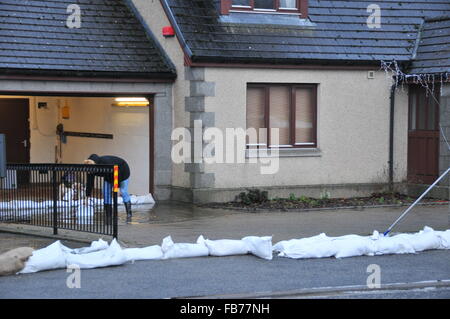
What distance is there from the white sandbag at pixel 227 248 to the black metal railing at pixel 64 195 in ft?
5.53

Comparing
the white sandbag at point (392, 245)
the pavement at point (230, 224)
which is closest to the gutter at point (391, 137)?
the pavement at point (230, 224)

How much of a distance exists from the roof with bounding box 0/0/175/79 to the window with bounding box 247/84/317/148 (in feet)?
6.84

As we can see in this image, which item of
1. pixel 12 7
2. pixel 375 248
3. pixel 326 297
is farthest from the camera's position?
pixel 12 7

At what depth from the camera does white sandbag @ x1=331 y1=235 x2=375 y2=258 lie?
41.4ft

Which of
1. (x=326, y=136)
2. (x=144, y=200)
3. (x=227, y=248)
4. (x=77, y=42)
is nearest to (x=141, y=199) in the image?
(x=144, y=200)

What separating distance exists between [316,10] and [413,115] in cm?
353

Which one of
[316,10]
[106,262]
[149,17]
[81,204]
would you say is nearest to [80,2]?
[149,17]

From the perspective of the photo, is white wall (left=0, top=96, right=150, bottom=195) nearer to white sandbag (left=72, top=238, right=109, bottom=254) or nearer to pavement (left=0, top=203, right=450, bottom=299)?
pavement (left=0, top=203, right=450, bottom=299)

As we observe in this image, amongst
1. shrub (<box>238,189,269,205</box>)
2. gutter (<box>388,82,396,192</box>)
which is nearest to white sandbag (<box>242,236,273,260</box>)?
shrub (<box>238,189,269,205</box>)

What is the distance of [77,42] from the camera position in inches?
759

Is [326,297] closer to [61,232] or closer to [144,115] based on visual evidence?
[61,232]

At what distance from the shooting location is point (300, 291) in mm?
10023

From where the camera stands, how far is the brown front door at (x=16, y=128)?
904 inches

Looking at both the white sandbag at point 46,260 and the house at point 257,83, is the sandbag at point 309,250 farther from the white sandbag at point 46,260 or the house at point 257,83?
the house at point 257,83
